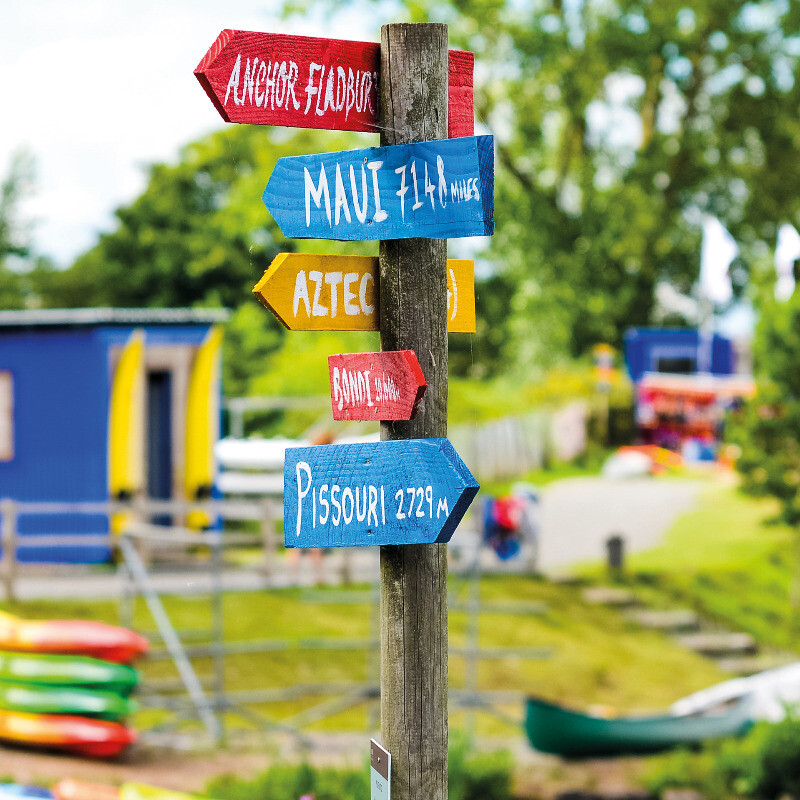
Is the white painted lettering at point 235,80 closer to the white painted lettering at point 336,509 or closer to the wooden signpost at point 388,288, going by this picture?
the wooden signpost at point 388,288

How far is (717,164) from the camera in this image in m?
16.3

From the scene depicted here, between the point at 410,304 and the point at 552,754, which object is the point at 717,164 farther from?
the point at 410,304

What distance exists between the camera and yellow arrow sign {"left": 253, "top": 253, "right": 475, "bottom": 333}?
2.33 metres

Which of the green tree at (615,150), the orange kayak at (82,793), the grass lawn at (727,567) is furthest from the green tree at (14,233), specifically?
the orange kayak at (82,793)

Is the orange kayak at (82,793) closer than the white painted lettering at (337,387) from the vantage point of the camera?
No

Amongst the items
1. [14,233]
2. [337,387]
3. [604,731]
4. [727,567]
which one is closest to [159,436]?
[604,731]

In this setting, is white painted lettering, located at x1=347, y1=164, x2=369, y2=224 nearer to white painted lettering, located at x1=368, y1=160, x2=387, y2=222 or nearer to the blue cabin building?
white painted lettering, located at x1=368, y1=160, x2=387, y2=222

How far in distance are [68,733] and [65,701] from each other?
216 mm

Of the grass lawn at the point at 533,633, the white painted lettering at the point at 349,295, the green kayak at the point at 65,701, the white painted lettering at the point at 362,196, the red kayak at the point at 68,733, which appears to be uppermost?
the white painted lettering at the point at 362,196

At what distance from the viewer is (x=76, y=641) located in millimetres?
6836

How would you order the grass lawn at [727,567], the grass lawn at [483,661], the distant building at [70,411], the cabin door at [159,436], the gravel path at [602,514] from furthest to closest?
the gravel path at [602,514] < the grass lawn at [727,567] < the cabin door at [159,436] < the distant building at [70,411] < the grass lawn at [483,661]

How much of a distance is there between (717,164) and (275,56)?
604 inches

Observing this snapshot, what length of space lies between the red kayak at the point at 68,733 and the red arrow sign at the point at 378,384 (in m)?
4.99

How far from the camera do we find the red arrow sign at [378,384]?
2.33 m
